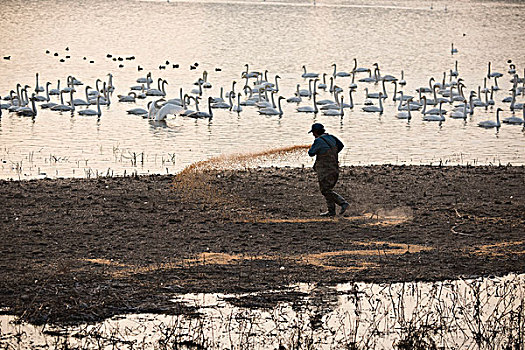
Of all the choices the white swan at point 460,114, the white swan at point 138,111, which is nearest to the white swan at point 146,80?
the white swan at point 138,111

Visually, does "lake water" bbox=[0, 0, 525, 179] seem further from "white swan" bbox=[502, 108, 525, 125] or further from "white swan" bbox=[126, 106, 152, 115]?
"white swan" bbox=[502, 108, 525, 125]

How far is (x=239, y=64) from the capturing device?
43094mm

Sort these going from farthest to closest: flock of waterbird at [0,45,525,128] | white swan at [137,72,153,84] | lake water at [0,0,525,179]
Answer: white swan at [137,72,153,84], flock of waterbird at [0,45,525,128], lake water at [0,0,525,179]

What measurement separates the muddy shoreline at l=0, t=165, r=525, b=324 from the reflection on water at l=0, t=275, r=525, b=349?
212 mm

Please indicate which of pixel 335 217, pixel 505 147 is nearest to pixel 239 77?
pixel 505 147

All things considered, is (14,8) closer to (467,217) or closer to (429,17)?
(429,17)

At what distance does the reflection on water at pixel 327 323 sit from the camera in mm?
7906

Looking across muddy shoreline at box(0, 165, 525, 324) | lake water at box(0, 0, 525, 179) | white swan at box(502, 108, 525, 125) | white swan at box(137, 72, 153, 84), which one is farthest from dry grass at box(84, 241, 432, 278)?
white swan at box(137, 72, 153, 84)

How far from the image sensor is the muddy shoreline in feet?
29.9

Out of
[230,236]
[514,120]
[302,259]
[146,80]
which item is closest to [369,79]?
[146,80]

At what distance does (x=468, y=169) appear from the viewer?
52.5 feet

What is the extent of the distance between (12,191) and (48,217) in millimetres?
1731

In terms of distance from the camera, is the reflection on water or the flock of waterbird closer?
the reflection on water

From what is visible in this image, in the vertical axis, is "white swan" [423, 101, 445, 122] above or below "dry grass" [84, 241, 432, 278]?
above
